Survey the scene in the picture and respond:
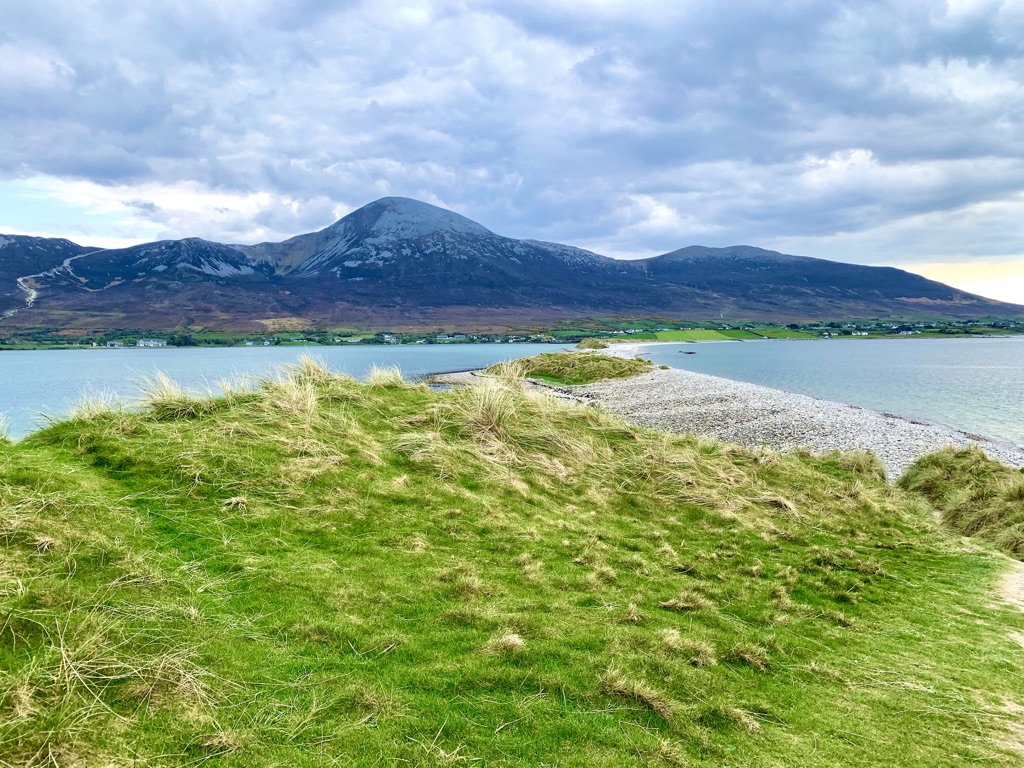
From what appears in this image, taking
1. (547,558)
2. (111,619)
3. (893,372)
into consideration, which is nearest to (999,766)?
(547,558)

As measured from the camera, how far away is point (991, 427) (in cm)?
3309

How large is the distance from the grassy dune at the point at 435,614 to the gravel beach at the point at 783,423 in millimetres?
13191

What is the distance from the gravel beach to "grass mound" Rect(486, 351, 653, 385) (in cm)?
888

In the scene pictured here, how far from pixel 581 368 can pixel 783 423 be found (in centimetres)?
3002

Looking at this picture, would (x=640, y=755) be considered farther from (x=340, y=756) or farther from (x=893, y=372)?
→ (x=893, y=372)

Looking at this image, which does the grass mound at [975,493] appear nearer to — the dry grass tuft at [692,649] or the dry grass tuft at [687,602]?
the dry grass tuft at [687,602]

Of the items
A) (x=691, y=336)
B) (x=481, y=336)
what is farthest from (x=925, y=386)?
(x=481, y=336)

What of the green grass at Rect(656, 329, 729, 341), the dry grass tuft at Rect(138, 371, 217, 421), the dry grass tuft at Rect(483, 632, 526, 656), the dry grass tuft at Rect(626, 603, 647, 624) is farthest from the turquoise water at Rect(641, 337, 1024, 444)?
the green grass at Rect(656, 329, 729, 341)

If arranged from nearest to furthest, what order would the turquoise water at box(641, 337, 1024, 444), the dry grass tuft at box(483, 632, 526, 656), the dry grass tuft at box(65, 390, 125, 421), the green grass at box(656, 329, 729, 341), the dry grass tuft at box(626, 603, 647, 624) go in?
the dry grass tuft at box(483, 632, 526, 656) < the dry grass tuft at box(626, 603, 647, 624) < the dry grass tuft at box(65, 390, 125, 421) < the turquoise water at box(641, 337, 1024, 444) < the green grass at box(656, 329, 729, 341)

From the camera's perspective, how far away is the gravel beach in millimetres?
24953

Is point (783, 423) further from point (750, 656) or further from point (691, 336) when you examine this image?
point (691, 336)

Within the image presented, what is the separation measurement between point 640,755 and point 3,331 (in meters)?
214

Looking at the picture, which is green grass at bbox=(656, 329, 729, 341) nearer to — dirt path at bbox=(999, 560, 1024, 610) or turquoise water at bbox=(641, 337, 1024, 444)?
turquoise water at bbox=(641, 337, 1024, 444)

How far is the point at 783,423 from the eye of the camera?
30344 millimetres
